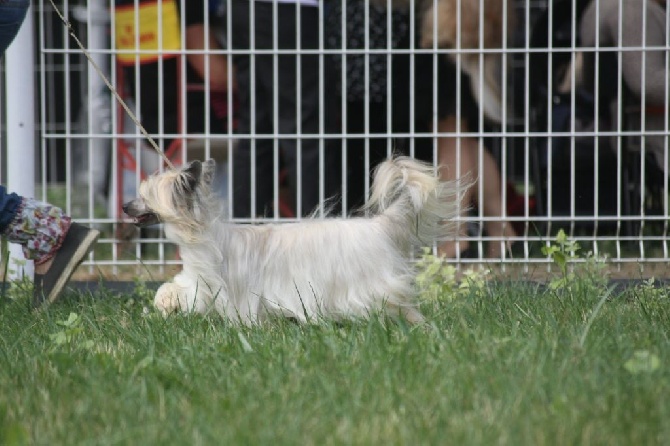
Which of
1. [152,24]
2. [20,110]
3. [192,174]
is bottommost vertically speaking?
[192,174]

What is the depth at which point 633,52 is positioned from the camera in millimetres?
5145

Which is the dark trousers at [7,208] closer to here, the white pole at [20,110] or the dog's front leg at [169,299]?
the white pole at [20,110]

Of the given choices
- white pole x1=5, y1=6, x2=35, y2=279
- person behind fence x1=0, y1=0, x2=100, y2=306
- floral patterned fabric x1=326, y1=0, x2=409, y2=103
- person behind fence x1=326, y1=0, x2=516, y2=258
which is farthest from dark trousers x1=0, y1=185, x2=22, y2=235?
floral patterned fabric x1=326, y1=0, x2=409, y2=103

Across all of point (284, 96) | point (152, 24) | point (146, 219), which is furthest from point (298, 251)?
point (152, 24)

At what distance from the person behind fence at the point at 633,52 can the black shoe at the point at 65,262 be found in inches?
95.2

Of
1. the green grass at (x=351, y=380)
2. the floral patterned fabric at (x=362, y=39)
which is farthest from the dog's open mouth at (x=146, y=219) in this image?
the floral patterned fabric at (x=362, y=39)

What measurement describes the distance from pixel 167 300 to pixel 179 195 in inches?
15.4

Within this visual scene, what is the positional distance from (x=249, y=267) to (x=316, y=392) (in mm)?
1251

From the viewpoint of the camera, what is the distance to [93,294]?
4602 mm

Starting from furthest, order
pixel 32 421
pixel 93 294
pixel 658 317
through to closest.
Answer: pixel 93 294 → pixel 658 317 → pixel 32 421

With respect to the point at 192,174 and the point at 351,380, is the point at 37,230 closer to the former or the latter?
the point at 192,174

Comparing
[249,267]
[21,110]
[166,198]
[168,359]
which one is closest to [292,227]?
[249,267]

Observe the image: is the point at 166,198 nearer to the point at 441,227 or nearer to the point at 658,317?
the point at 441,227

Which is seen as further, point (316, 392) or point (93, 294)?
point (93, 294)
